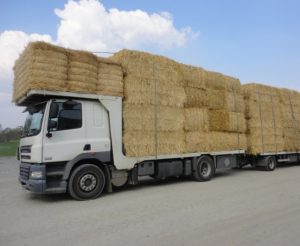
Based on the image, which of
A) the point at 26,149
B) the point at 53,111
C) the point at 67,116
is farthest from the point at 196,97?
the point at 26,149

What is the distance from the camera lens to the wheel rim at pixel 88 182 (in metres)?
8.63

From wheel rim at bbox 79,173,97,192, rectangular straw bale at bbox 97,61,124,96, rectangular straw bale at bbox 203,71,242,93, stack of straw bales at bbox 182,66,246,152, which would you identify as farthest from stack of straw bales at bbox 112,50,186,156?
rectangular straw bale at bbox 203,71,242,93

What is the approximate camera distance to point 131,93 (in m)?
10.1

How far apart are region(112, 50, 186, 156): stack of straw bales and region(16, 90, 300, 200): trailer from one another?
0.38 m

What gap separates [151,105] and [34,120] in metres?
3.70

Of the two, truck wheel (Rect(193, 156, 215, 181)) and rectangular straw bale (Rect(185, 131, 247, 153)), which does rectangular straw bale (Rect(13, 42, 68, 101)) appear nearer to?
rectangular straw bale (Rect(185, 131, 247, 153))

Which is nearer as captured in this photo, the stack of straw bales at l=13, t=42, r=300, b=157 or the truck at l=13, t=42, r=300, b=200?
the truck at l=13, t=42, r=300, b=200

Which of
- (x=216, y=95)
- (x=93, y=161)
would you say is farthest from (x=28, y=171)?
(x=216, y=95)

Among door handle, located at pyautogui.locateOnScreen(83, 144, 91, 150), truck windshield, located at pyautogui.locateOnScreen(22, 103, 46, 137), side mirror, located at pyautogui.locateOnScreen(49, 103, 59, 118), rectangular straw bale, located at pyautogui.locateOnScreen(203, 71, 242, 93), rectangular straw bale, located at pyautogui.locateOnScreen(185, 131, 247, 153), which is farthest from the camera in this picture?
rectangular straw bale, located at pyautogui.locateOnScreen(203, 71, 242, 93)

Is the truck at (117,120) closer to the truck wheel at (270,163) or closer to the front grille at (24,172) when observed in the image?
the front grille at (24,172)

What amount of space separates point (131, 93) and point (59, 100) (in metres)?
2.40

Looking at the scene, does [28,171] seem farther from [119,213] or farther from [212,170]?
[212,170]

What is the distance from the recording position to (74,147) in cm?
866

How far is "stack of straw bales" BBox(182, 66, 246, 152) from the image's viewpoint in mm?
11961
